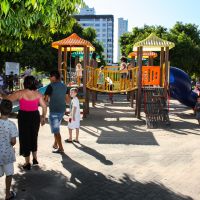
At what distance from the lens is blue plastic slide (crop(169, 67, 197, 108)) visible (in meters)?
19.8

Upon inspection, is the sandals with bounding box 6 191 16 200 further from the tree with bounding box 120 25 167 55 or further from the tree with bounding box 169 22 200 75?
the tree with bounding box 120 25 167 55

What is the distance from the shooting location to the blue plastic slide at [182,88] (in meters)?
19.8

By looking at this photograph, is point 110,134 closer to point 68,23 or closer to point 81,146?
point 81,146

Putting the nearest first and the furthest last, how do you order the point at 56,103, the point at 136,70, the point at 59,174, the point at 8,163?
the point at 8,163, the point at 59,174, the point at 56,103, the point at 136,70

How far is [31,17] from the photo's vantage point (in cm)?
586

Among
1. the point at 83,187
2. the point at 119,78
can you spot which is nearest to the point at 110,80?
the point at 119,78

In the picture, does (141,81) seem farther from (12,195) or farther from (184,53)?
(184,53)

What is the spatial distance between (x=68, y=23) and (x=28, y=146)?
3118mm

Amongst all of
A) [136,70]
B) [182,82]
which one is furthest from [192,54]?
[136,70]

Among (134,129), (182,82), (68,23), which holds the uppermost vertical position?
(68,23)

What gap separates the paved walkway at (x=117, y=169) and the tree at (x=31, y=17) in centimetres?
258

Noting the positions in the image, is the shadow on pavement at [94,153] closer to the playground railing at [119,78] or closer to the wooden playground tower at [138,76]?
the wooden playground tower at [138,76]

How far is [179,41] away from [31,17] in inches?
1699

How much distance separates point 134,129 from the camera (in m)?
13.5
